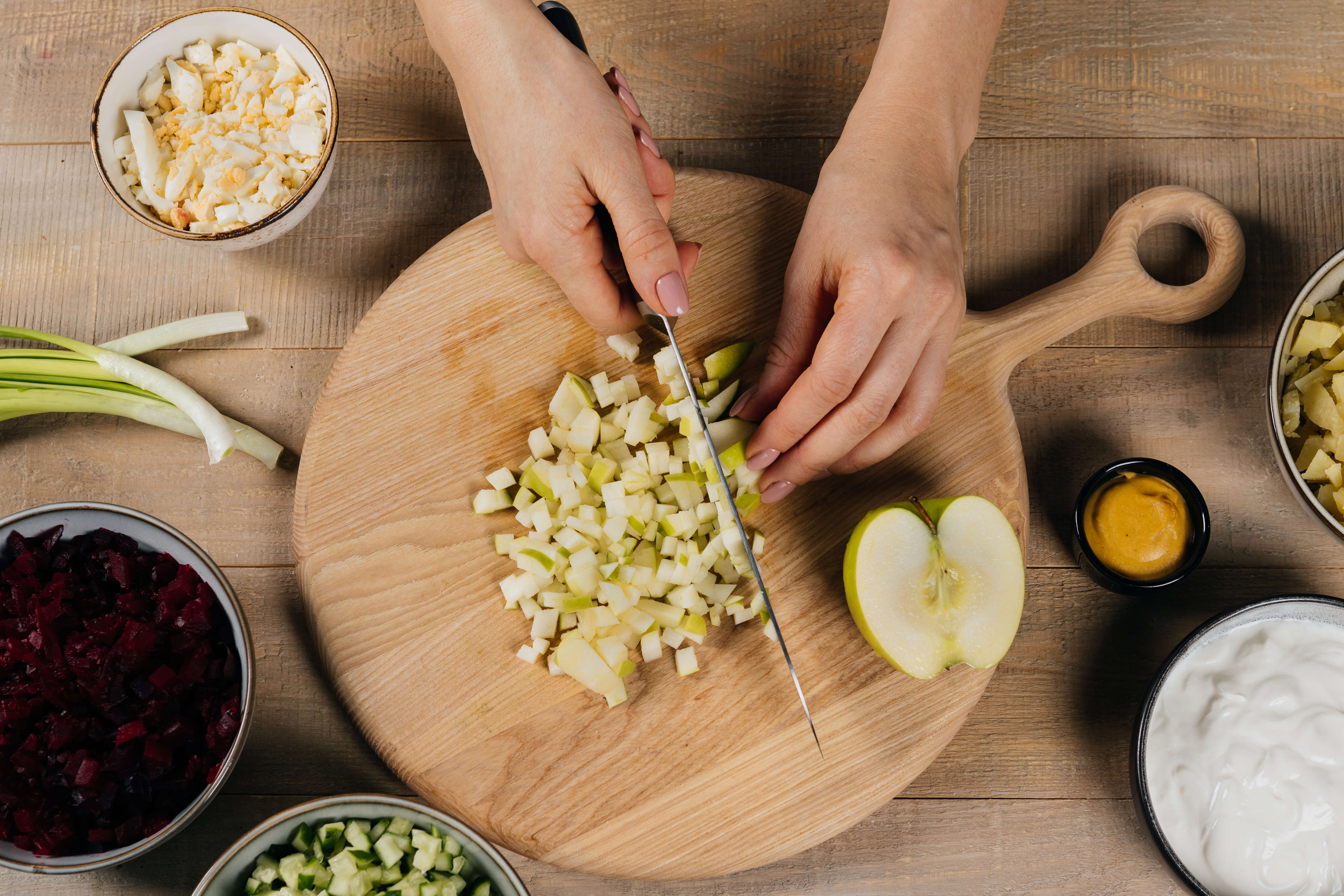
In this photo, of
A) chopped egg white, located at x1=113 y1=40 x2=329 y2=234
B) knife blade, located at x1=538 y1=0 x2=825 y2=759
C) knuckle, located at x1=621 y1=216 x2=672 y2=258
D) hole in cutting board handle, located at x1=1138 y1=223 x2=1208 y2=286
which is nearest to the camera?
knuckle, located at x1=621 y1=216 x2=672 y2=258

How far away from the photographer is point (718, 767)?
1.77 meters

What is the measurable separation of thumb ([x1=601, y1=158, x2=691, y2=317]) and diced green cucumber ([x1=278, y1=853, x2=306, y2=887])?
1247 mm

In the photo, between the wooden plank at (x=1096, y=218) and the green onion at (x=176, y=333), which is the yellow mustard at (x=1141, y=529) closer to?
the wooden plank at (x=1096, y=218)

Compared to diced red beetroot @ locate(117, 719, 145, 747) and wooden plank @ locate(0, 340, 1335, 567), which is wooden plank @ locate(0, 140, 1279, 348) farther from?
diced red beetroot @ locate(117, 719, 145, 747)

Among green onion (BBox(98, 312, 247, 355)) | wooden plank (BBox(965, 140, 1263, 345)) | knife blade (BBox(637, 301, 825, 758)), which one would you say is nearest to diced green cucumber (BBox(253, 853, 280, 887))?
knife blade (BBox(637, 301, 825, 758))

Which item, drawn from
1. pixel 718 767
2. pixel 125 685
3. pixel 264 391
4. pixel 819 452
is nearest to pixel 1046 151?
pixel 819 452

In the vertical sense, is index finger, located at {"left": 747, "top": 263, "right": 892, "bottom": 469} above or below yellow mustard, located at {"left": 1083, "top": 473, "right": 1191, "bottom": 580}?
above

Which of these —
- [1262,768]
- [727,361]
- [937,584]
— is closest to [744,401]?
[727,361]

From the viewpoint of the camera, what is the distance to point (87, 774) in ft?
5.35

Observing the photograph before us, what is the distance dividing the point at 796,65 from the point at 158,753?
2.06 metres

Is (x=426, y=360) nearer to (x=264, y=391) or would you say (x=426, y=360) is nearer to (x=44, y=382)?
(x=264, y=391)

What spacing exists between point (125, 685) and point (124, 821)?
264mm

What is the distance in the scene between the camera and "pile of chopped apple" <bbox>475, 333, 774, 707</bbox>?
1.79m

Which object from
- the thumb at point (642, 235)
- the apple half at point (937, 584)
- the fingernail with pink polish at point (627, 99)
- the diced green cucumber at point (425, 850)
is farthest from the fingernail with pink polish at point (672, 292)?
the diced green cucumber at point (425, 850)
